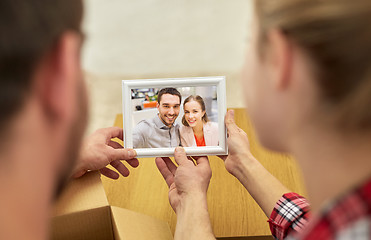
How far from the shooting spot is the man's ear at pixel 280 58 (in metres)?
0.60

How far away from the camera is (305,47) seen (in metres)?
0.58

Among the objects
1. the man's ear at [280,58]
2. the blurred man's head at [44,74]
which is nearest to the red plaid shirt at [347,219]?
the man's ear at [280,58]

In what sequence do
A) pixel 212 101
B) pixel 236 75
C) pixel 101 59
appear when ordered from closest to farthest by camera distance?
pixel 212 101
pixel 236 75
pixel 101 59

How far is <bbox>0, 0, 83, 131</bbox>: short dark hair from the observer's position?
19.1 inches

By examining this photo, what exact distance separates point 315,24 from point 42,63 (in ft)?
1.01

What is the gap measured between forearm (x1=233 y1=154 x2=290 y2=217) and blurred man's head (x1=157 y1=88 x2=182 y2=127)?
0.74 feet

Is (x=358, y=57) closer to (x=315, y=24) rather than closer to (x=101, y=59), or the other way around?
(x=315, y=24)

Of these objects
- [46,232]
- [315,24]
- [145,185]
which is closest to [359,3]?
[315,24]

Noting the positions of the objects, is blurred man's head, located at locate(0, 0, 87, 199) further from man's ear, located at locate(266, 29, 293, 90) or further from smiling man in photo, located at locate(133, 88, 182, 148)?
→ smiling man in photo, located at locate(133, 88, 182, 148)

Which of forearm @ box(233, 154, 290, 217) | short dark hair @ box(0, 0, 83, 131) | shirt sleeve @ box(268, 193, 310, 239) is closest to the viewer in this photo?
short dark hair @ box(0, 0, 83, 131)

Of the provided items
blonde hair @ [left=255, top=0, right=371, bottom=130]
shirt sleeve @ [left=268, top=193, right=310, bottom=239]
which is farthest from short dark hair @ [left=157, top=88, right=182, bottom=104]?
blonde hair @ [left=255, top=0, right=371, bottom=130]

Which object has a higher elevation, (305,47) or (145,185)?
(305,47)

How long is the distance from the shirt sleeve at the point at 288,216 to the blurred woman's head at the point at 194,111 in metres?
0.29

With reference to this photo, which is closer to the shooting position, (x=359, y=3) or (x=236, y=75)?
(x=359, y=3)
